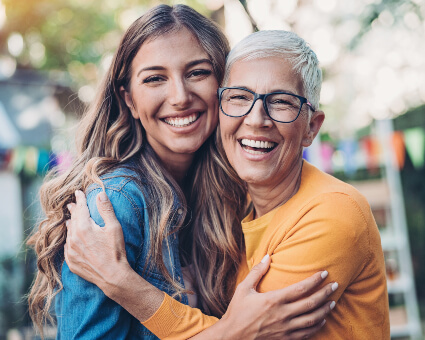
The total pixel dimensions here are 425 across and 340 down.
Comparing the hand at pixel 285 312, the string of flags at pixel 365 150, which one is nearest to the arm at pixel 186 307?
the hand at pixel 285 312

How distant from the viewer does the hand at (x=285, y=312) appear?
1.76 m

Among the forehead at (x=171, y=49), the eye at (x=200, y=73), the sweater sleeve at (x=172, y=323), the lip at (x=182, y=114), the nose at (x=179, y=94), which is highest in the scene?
the forehead at (x=171, y=49)

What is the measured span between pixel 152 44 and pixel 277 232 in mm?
1097

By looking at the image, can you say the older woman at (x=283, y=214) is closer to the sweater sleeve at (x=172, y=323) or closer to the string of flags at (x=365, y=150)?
the sweater sleeve at (x=172, y=323)

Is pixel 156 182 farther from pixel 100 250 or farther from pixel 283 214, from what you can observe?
pixel 283 214

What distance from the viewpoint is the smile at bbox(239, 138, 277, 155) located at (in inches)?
80.7

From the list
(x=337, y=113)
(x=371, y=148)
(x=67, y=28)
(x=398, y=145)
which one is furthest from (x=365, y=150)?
(x=67, y=28)

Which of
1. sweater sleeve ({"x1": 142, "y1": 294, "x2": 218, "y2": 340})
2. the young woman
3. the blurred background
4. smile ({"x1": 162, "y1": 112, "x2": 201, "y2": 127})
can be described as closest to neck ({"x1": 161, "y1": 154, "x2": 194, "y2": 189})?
the young woman

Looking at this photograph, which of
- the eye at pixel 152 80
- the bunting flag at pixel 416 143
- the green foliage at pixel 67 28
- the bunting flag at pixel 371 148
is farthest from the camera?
the green foliage at pixel 67 28

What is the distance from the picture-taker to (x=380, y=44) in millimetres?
6734

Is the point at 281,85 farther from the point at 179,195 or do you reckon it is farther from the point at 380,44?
the point at 380,44

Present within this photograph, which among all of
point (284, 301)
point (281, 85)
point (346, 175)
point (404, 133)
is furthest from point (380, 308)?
point (346, 175)

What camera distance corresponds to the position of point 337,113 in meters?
9.23

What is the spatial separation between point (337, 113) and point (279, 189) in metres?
7.53
